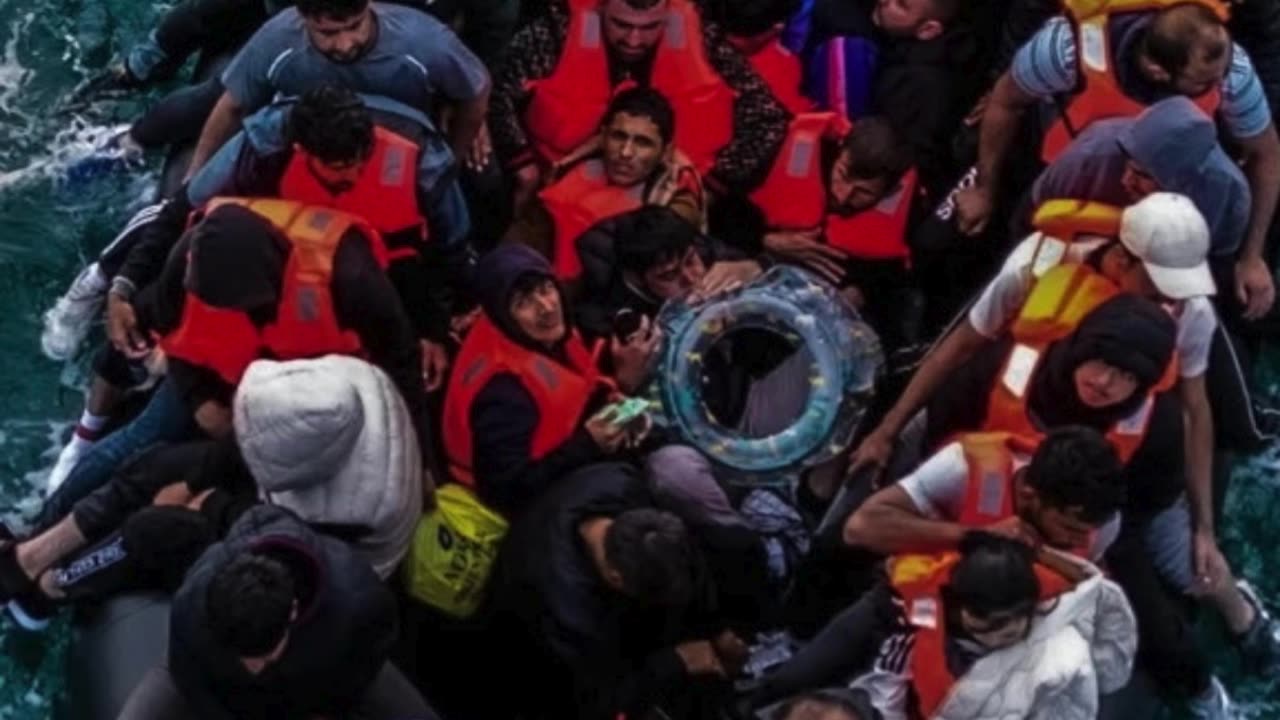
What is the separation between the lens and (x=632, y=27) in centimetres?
518

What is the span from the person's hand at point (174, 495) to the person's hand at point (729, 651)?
1.24 metres

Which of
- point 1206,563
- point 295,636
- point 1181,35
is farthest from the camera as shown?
point 1206,563

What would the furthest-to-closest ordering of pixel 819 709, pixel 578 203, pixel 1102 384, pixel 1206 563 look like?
pixel 578 203
pixel 1206 563
pixel 1102 384
pixel 819 709

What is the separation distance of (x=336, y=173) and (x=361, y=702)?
1254 millimetres

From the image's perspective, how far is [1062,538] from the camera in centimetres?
394

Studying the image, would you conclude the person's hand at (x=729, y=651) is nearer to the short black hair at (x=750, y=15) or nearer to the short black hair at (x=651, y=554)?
the short black hair at (x=651, y=554)

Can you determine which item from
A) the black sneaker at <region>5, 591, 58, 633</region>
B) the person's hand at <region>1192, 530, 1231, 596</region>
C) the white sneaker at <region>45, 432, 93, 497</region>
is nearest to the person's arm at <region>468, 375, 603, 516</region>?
the black sneaker at <region>5, 591, 58, 633</region>

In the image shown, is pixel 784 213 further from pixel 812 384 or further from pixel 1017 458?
pixel 1017 458

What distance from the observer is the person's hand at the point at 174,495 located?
4305 millimetres

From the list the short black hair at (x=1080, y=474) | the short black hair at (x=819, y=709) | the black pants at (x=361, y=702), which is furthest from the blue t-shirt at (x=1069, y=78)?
the black pants at (x=361, y=702)

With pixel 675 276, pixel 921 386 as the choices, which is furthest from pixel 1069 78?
pixel 675 276

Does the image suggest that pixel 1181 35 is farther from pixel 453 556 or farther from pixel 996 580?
pixel 453 556

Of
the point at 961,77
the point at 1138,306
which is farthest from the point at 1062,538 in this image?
the point at 961,77

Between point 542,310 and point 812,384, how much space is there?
751 mm
